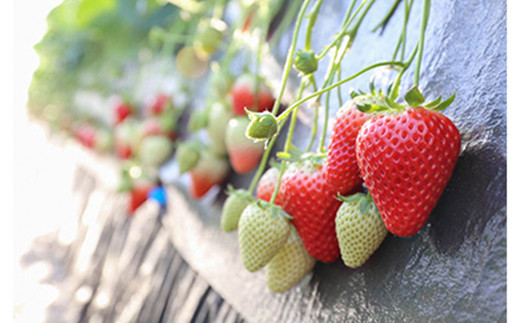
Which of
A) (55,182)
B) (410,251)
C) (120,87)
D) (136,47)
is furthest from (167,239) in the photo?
(55,182)

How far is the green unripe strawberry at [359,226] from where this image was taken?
48 cm

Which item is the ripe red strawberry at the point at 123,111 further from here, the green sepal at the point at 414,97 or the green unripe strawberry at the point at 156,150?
the green sepal at the point at 414,97

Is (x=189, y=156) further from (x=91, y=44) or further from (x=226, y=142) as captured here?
(x=91, y=44)

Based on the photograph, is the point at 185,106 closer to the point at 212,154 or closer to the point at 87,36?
the point at 212,154

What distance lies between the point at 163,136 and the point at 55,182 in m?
3.10

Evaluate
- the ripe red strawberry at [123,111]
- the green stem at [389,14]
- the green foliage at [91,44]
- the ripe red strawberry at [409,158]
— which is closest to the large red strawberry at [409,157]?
the ripe red strawberry at [409,158]

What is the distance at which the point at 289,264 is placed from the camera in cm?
61

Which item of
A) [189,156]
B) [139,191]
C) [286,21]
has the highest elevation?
[286,21]

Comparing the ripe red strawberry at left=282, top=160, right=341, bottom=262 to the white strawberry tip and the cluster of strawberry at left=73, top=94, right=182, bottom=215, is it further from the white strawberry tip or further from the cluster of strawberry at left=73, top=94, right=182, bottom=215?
the cluster of strawberry at left=73, top=94, right=182, bottom=215

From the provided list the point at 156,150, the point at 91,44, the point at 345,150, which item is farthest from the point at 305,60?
the point at 91,44

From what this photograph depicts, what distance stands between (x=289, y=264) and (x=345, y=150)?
0.18 metres

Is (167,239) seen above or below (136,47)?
below

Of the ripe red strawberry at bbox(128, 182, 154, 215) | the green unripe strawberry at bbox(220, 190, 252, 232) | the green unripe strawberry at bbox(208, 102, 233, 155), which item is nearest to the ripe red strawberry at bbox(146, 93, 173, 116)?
the ripe red strawberry at bbox(128, 182, 154, 215)

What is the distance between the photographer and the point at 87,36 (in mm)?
2219
